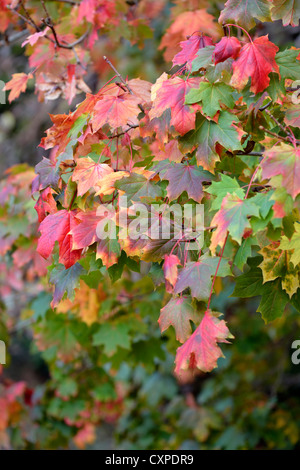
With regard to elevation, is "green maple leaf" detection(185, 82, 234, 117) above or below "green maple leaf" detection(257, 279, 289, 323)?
above

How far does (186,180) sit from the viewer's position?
167 centimetres

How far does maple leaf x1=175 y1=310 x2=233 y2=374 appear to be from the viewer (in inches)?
56.4

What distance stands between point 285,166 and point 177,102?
43cm

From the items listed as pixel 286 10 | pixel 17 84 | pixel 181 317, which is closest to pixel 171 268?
pixel 181 317

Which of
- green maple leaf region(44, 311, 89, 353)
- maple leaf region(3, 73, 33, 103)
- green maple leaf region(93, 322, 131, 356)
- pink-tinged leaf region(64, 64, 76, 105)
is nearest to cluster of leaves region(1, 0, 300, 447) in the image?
pink-tinged leaf region(64, 64, 76, 105)

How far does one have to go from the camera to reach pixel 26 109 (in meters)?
6.05

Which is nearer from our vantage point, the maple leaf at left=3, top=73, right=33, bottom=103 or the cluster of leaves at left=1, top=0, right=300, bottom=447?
the cluster of leaves at left=1, top=0, right=300, bottom=447

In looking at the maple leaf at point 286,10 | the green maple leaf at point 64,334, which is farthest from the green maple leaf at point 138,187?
the green maple leaf at point 64,334

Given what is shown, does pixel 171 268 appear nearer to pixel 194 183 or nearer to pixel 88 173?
pixel 194 183

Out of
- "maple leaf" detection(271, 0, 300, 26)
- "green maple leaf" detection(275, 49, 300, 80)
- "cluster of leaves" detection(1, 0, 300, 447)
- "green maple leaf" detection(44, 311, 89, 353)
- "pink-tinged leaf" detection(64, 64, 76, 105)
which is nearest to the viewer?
"cluster of leaves" detection(1, 0, 300, 447)

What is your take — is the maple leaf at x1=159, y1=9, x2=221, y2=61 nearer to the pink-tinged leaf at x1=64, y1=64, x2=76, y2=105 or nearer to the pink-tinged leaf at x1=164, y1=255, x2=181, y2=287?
the pink-tinged leaf at x1=64, y1=64, x2=76, y2=105

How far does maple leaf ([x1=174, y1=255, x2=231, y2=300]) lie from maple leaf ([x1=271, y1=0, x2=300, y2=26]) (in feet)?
3.37

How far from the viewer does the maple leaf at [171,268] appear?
149 centimetres
